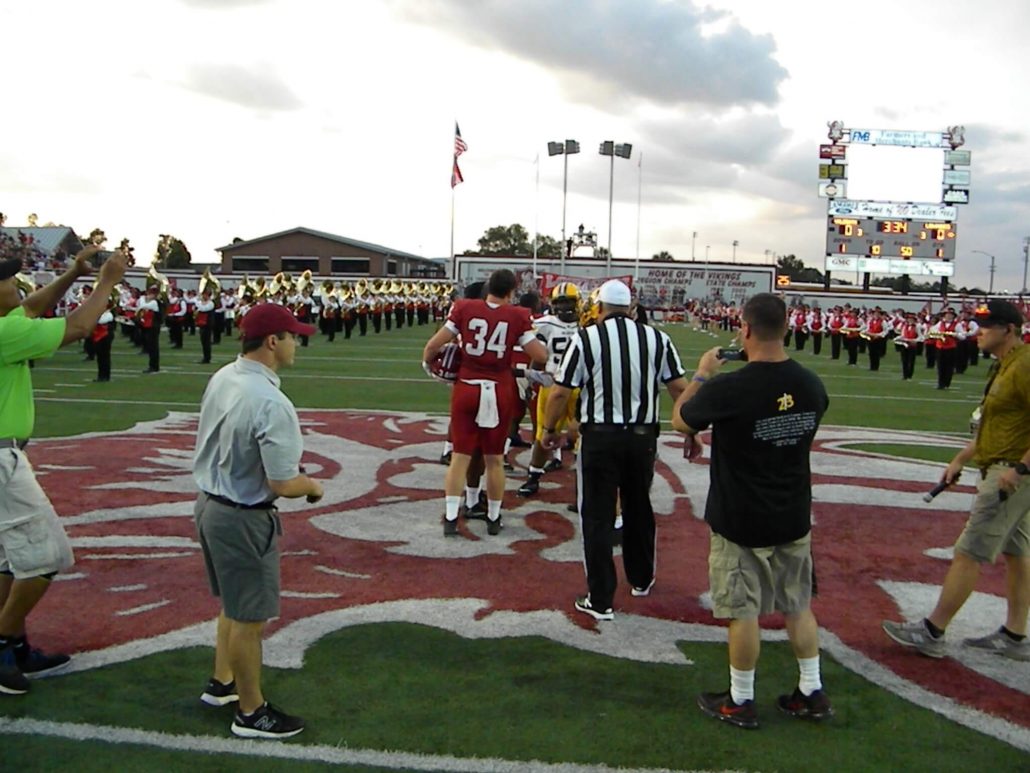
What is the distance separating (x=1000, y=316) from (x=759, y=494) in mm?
1941

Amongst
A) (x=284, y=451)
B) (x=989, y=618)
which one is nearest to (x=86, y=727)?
(x=284, y=451)

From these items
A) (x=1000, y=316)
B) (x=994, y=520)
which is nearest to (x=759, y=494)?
(x=994, y=520)

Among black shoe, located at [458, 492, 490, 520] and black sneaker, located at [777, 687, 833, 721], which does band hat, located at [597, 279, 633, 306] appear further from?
black shoe, located at [458, 492, 490, 520]

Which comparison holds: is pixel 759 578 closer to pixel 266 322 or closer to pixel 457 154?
pixel 266 322

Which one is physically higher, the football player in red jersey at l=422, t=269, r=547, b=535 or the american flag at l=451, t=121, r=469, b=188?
the american flag at l=451, t=121, r=469, b=188

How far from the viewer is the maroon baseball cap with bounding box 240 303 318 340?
3752 mm

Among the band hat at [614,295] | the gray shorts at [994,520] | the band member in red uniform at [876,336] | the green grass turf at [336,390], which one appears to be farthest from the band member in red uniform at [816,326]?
the gray shorts at [994,520]

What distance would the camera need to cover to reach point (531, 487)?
27.8 feet

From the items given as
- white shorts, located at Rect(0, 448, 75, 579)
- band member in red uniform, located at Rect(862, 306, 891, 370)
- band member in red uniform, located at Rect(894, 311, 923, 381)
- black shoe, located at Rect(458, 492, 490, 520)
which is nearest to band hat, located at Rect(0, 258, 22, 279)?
white shorts, located at Rect(0, 448, 75, 579)

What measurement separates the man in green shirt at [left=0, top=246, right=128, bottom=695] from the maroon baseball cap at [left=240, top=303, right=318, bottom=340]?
76cm

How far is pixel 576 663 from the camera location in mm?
4621

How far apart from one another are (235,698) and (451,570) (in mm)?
2192

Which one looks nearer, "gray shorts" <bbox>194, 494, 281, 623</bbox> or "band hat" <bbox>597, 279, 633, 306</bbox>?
"gray shorts" <bbox>194, 494, 281, 623</bbox>

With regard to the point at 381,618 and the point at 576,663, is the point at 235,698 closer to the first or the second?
the point at 381,618
